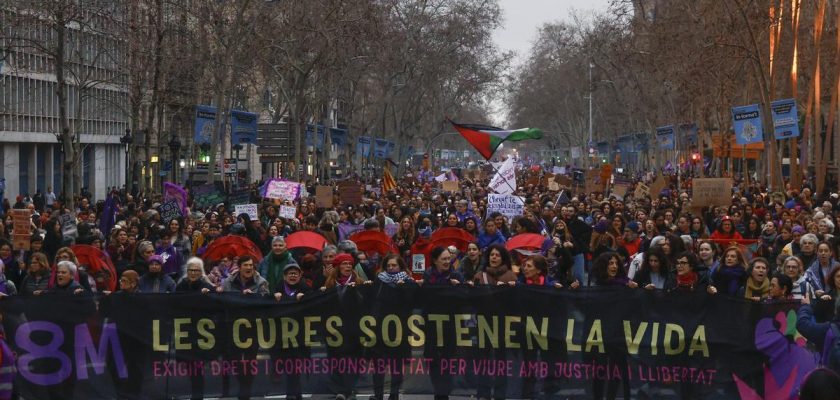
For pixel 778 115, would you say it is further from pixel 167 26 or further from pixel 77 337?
pixel 77 337

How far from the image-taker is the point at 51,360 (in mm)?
11453

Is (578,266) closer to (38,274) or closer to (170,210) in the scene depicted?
(38,274)

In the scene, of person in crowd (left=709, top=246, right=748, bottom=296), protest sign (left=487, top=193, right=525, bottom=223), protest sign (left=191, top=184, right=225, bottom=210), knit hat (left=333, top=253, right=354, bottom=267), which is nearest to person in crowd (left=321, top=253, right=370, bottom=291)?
knit hat (left=333, top=253, right=354, bottom=267)

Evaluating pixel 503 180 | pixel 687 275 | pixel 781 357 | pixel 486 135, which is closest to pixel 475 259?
pixel 687 275

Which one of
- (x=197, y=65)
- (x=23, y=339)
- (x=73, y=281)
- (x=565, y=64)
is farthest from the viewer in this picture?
(x=565, y=64)

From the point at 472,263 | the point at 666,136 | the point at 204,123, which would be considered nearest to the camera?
the point at 472,263

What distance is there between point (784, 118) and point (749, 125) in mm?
2494

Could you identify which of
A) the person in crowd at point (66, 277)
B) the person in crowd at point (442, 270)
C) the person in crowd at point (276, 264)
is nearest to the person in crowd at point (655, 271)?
the person in crowd at point (442, 270)

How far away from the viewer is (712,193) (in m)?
27.7

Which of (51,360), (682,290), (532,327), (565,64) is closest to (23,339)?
(51,360)

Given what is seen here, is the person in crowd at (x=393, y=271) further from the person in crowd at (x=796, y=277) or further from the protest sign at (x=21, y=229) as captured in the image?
the protest sign at (x=21, y=229)

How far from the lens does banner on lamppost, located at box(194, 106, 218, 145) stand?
38.9m

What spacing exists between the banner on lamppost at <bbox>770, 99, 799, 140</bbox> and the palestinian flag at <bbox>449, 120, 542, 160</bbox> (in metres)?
12.2

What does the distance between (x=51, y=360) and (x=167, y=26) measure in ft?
93.4
